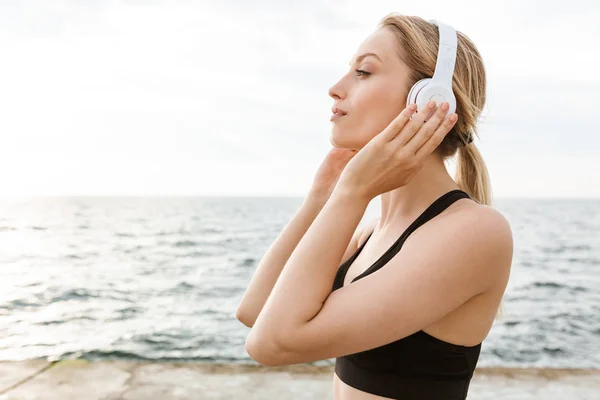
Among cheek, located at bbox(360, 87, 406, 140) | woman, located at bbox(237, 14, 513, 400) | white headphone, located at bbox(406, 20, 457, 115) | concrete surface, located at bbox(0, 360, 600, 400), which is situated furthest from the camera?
concrete surface, located at bbox(0, 360, 600, 400)

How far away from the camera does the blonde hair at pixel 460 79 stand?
161 cm

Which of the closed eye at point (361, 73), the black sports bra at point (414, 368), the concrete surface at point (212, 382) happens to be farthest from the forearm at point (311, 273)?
the concrete surface at point (212, 382)

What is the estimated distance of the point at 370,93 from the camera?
1586mm

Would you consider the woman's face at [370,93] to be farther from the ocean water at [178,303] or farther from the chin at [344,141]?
the ocean water at [178,303]

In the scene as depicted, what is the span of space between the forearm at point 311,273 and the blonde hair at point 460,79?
0.45 m

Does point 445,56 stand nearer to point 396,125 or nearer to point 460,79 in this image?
point 460,79

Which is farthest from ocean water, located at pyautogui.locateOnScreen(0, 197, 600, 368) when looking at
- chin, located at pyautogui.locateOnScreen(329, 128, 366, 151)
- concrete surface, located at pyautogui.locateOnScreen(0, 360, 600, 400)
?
concrete surface, located at pyautogui.locateOnScreen(0, 360, 600, 400)

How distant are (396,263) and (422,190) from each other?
0.37 m

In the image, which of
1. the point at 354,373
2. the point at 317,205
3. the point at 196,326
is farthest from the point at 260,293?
the point at 196,326

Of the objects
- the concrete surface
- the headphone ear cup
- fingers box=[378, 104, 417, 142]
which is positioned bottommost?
the concrete surface

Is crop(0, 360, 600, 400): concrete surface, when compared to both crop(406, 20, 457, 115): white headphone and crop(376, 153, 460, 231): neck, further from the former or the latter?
crop(406, 20, 457, 115): white headphone

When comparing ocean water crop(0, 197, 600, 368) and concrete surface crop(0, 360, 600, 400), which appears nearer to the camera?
concrete surface crop(0, 360, 600, 400)

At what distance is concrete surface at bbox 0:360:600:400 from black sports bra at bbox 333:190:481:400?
2512mm

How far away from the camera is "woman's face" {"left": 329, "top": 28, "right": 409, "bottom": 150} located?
5.21 ft
